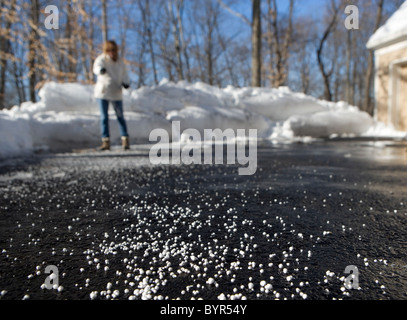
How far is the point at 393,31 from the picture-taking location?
24.6ft

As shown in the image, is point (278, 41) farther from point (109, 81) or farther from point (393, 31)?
point (109, 81)

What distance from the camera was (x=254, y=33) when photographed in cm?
1020

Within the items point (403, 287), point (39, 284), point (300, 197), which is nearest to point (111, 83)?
point (300, 197)

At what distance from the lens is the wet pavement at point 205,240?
2.34 feet

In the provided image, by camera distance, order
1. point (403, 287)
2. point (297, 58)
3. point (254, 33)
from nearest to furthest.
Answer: point (403, 287)
point (254, 33)
point (297, 58)

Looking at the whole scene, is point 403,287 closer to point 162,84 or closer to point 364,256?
point 364,256

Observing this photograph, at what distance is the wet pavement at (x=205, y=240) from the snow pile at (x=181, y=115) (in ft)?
11.8

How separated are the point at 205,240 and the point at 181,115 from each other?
240 inches

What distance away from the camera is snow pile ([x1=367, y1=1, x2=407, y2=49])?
7.24 meters

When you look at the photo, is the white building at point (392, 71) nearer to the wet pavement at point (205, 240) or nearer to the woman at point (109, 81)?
the woman at point (109, 81)

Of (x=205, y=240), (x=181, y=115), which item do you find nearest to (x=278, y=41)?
(x=181, y=115)

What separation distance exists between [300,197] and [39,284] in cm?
134

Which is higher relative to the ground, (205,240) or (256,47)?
(256,47)

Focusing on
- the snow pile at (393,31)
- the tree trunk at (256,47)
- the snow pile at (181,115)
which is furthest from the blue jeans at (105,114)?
the snow pile at (393,31)
